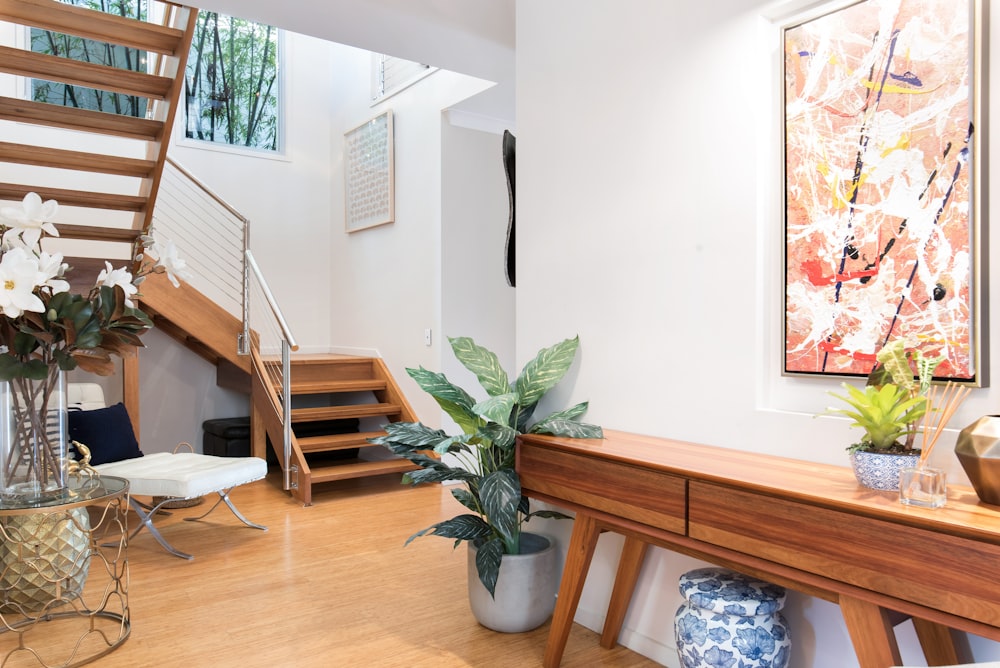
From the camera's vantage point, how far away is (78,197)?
13.2 feet

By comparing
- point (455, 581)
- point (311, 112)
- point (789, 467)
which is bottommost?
point (455, 581)

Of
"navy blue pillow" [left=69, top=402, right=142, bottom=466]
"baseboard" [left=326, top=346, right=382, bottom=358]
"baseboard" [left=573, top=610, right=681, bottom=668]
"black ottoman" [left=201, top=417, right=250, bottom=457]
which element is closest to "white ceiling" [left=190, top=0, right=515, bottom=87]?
"navy blue pillow" [left=69, top=402, right=142, bottom=466]

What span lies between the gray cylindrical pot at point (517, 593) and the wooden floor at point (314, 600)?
0.19 feet

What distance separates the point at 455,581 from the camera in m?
3.14

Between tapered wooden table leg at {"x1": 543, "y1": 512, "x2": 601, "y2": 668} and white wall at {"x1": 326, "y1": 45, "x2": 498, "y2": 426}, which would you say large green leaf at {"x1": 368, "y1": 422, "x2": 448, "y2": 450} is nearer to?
tapered wooden table leg at {"x1": 543, "y1": 512, "x2": 601, "y2": 668}

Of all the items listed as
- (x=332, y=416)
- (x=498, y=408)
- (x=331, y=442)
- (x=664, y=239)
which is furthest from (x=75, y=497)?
(x=332, y=416)

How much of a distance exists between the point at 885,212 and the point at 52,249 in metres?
5.34

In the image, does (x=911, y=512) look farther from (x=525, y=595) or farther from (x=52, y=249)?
(x=52, y=249)

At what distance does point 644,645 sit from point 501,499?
A: 754mm

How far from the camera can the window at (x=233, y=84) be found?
20.5 feet

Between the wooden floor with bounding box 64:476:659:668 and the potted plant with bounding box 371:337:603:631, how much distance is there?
0.16 meters

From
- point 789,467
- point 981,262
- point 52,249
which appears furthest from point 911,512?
point 52,249

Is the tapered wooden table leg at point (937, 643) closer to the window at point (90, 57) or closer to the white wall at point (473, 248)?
the white wall at point (473, 248)

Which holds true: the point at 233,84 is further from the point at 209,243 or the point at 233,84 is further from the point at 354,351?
the point at 354,351
